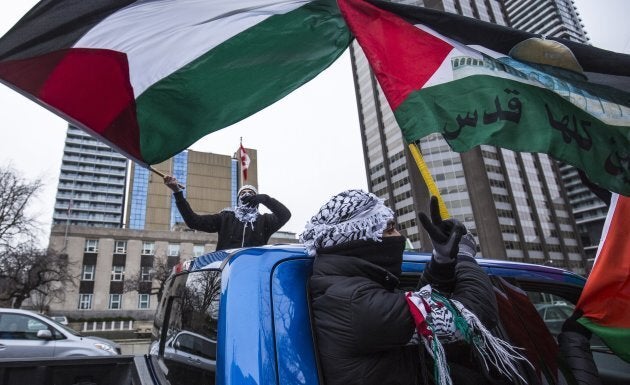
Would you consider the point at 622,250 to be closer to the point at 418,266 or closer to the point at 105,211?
the point at 418,266

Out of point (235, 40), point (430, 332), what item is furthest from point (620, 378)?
point (235, 40)

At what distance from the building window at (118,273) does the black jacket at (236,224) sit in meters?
50.4

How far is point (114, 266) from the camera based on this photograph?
4800 centimetres

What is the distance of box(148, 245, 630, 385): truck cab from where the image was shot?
1.21 meters

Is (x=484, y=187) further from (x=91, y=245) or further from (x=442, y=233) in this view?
(x=442, y=233)

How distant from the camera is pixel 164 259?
4947 centimetres

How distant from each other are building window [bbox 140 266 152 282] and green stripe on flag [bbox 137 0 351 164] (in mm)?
50407

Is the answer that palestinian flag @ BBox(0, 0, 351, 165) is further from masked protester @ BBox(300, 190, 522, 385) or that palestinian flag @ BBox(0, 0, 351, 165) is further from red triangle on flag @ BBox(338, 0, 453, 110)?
masked protester @ BBox(300, 190, 522, 385)

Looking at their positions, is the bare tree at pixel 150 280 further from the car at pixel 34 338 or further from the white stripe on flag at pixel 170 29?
the white stripe on flag at pixel 170 29

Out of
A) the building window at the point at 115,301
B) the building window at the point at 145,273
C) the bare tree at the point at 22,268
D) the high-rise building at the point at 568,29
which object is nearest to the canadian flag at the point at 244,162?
the bare tree at the point at 22,268

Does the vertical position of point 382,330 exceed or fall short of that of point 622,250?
it falls short

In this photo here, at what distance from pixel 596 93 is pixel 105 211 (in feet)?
487

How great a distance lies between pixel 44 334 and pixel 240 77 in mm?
6535

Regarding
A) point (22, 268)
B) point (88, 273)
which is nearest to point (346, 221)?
point (22, 268)
